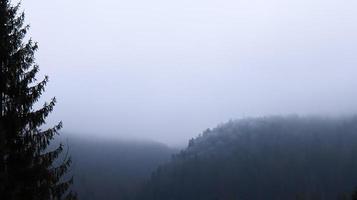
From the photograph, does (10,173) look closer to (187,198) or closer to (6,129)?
(6,129)

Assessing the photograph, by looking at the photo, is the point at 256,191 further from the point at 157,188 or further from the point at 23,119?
the point at 23,119

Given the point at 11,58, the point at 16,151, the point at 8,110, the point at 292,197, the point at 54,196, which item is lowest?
the point at 54,196

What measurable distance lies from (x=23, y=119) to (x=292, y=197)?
576ft

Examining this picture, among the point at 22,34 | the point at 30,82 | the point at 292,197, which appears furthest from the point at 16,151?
the point at 292,197

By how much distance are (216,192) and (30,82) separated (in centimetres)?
18054

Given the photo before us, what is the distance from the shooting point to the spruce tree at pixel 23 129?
1770 centimetres

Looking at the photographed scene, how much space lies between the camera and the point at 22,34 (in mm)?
18500

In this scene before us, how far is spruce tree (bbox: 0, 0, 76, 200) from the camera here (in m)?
17.7

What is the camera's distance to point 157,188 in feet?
632

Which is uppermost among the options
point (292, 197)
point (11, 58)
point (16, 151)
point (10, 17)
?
point (292, 197)

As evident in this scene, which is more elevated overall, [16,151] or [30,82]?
[30,82]

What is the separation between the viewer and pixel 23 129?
18.0 metres

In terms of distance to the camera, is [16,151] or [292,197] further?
[292,197]

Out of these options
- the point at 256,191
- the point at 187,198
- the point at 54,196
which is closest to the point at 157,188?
the point at 187,198
